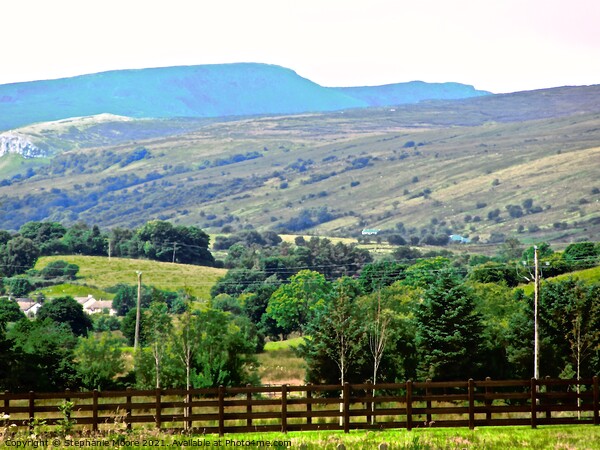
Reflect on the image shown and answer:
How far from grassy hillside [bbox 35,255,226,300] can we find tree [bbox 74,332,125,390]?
298 ft

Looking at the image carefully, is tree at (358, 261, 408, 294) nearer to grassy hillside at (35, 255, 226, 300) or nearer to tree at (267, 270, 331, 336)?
tree at (267, 270, 331, 336)

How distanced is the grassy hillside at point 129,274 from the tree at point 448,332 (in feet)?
319

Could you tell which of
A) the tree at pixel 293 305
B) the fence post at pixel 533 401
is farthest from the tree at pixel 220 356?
the tree at pixel 293 305

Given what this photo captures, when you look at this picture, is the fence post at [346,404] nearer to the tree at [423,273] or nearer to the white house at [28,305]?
the tree at [423,273]

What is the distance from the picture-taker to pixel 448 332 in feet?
218

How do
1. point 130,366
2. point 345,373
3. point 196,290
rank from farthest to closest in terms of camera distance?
point 196,290 < point 130,366 < point 345,373

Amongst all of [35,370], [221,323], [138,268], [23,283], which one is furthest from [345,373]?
[138,268]

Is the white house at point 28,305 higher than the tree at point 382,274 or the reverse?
the reverse

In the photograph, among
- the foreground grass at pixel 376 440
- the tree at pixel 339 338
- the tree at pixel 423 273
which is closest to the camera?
the foreground grass at pixel 376 440

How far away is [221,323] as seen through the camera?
67562 millimetres

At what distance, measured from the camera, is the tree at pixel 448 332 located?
65.5 meters

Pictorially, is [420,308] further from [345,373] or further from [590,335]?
[590,335]

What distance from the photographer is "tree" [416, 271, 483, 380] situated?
65.5m

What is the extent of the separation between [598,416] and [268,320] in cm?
9677
